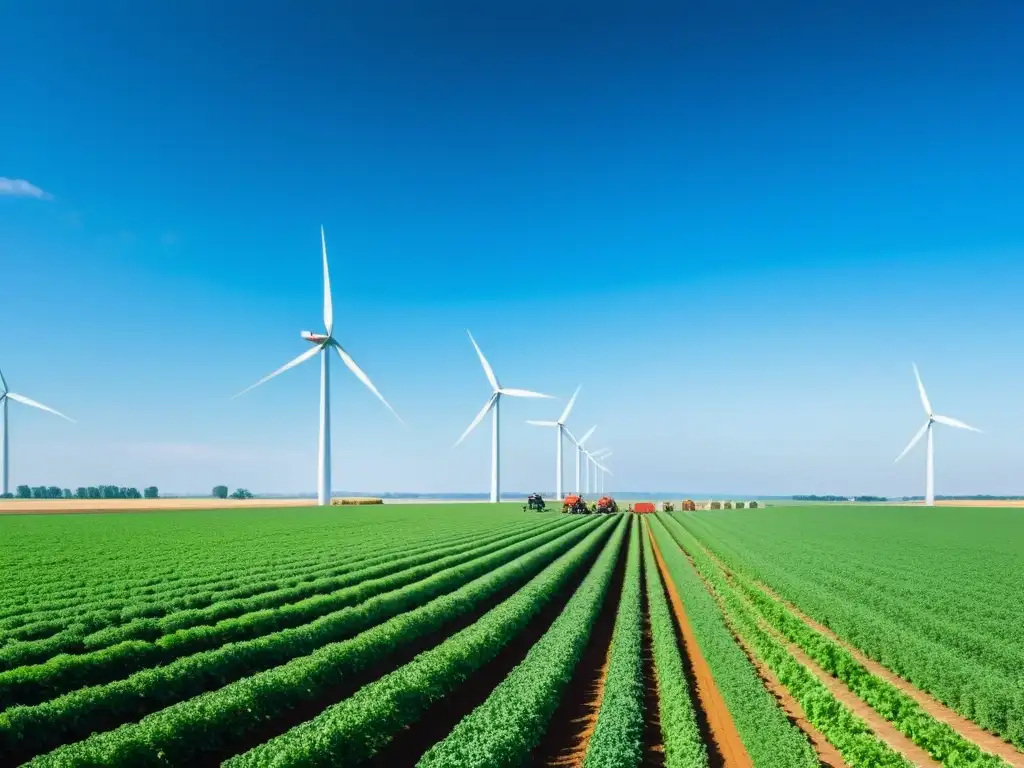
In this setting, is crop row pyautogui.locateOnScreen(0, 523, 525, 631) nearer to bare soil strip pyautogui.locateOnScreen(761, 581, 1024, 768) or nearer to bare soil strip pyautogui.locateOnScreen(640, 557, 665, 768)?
bare soil strip pyautogui.locateOnScreen(640, 557, 665, 768)

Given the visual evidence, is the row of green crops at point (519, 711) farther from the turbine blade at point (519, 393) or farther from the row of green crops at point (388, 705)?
the turbine blade at point (519, 393)

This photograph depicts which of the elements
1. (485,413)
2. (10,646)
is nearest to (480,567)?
(10,646)

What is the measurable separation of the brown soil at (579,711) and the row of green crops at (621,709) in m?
0.40

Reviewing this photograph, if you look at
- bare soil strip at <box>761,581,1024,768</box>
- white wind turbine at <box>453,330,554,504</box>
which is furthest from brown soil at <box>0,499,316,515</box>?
bare soil strip at <box>761,581,1024,768</box>

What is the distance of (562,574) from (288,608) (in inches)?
499

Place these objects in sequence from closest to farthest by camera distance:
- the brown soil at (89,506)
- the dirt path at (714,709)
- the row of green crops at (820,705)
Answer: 1. the row of green crops at (820,705)
2. the dirt path at (714,709)
3. the brown soil at (89,506)

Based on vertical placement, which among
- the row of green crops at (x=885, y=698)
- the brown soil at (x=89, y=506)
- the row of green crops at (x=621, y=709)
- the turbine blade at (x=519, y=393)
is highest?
the turbine blade at (x=519, y=393)

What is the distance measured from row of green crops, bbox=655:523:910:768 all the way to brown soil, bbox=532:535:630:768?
4.12 meters

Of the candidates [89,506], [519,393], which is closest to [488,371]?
[519,393]

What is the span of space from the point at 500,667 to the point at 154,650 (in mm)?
8221

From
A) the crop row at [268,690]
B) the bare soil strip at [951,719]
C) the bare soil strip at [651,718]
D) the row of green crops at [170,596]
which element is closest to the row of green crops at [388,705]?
the crop row at [268,690]

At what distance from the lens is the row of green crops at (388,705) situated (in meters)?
9.82

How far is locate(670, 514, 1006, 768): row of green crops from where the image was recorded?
10.9 metres

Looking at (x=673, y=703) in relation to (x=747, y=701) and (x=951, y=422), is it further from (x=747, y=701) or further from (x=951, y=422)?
(x=951, y=422)
